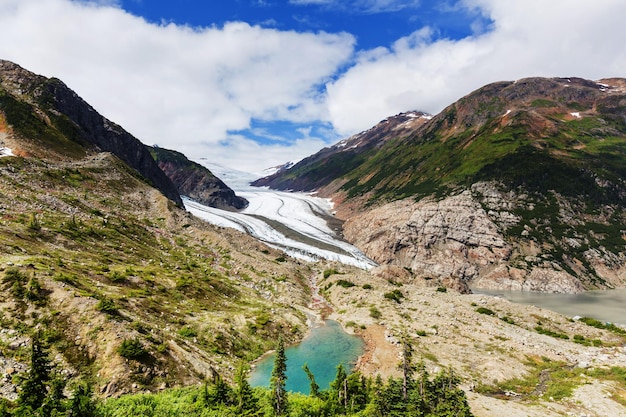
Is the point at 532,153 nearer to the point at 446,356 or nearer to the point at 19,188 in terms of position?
the point at 446,356

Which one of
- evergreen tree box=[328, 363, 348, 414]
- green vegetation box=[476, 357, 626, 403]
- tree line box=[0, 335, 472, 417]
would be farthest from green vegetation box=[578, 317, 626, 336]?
evergreen tree box=[328, 363, 348, 414]

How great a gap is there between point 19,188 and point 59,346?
49377 mm

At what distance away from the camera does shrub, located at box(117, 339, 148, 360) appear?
25.2 meters

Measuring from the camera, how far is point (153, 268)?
4944 centimetres

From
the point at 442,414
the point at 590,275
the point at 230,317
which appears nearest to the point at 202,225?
the point at 230,317

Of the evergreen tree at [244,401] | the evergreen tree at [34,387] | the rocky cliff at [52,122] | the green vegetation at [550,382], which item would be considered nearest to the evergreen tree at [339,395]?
the evergreen tree at [244,401]

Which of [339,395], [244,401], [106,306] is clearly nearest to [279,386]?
[244,401]

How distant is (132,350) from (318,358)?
21.1 metres

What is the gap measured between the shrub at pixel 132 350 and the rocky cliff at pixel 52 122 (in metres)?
71.4

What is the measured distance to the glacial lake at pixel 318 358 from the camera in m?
33.8

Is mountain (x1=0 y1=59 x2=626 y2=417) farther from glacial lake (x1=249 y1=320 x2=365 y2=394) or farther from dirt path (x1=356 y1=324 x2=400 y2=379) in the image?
glacial lake (x1=249 y1=320 x2=365 y2=394)

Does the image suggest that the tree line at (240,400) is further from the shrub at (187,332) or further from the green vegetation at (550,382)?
the green vegetation at (550,382)

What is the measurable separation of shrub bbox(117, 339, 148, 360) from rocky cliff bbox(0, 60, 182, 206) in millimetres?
71364

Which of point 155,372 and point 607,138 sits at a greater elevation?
point 607,138
